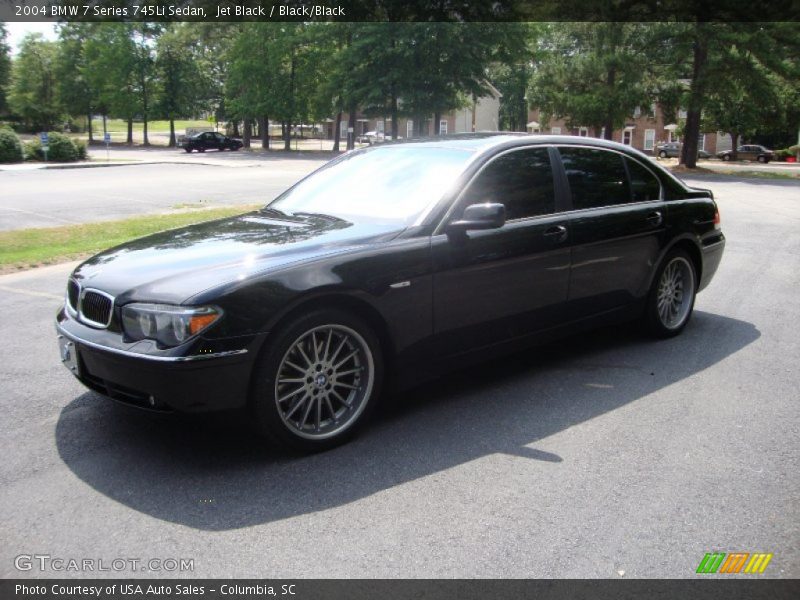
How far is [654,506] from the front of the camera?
348 centimetres

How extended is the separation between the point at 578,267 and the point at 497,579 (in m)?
2.87

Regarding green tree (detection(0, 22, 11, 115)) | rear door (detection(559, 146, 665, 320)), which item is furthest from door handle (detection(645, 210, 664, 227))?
green tree (detection(0, 22, 11, 115))

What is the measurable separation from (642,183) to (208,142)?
52982 mm

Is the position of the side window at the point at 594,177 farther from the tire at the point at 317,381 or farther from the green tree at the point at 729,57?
the green tree at the point at 729,57

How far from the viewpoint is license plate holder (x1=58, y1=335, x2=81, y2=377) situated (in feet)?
13.0

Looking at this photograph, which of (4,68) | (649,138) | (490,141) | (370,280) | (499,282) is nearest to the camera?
(370,280)

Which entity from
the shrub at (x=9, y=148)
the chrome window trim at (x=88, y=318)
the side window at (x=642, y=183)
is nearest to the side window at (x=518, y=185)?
the side window at (x=642, y=183)

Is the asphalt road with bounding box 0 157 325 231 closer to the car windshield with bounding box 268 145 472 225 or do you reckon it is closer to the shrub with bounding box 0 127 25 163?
the shrub with bounding box 0 127 25 163

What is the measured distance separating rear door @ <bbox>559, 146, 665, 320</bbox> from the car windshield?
3.39 feet

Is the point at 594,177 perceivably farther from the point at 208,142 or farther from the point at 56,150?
the point at 208,142

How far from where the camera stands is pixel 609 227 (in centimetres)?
552

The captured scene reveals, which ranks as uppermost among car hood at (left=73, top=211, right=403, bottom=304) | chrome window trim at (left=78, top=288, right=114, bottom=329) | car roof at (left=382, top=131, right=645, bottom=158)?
car roof at (left=382, top=131, right=645, bottom=158)

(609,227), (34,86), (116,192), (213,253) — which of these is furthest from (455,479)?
(34,86)

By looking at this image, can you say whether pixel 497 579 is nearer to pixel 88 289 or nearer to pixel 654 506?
pixel 654 506
